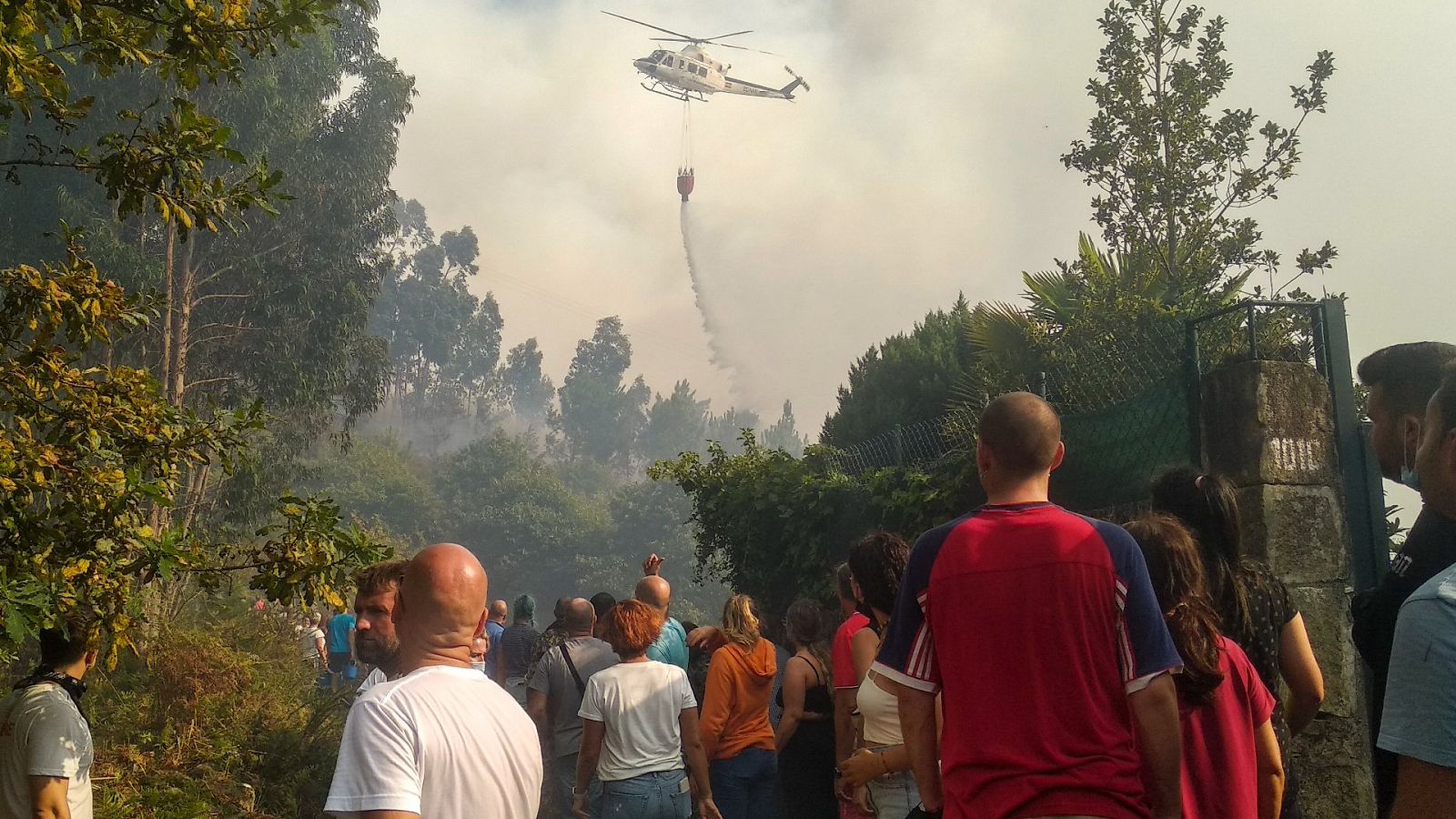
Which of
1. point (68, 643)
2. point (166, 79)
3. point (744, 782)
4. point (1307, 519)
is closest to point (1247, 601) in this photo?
point (1307, 519)

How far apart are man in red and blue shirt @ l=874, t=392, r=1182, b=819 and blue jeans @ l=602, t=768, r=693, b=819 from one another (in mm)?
2819

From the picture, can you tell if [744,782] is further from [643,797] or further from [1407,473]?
[1407,473]

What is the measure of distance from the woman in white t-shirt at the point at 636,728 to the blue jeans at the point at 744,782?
0.43 metres

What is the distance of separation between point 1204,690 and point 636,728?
3.03 m

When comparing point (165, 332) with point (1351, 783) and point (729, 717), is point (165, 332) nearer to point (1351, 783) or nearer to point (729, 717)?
point (729, 717)

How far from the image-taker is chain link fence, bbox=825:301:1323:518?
6082 mm

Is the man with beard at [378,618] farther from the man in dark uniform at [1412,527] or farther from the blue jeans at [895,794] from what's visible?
the man in dark uniform at [1412,527]

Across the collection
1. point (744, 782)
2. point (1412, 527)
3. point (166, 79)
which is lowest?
point (744, 782)

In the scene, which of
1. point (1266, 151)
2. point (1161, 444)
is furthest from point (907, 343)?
point (1161, 444)

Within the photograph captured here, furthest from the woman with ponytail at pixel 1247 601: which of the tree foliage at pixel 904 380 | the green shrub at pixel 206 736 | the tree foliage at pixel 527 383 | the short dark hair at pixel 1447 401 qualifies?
the tree foliage at pixel 527 383

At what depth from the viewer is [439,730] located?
2.49m

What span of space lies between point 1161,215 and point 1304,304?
4.61m

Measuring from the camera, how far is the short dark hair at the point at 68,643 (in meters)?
3.71

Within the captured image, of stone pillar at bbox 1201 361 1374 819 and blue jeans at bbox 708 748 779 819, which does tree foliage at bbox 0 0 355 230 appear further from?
stone pillar at bbox 1201 361 1374 819
